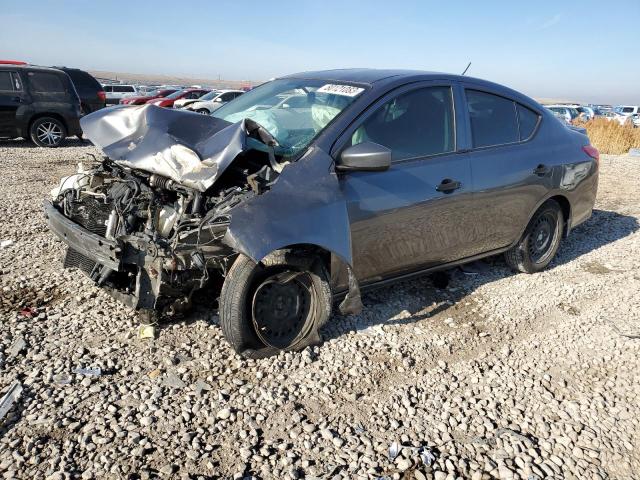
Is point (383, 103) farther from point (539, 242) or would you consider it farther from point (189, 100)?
point (189, 100)

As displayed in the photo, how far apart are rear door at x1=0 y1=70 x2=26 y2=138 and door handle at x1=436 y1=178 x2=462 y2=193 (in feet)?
35.4

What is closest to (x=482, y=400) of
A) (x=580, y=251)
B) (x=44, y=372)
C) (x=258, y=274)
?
(x=258, y=274)

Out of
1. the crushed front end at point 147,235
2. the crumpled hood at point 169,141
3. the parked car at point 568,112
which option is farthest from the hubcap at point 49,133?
the parked car at point 568,112

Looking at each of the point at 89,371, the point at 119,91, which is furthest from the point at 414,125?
the point at 119,91

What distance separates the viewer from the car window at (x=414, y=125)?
3463 millimetres

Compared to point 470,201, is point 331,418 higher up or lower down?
lower down

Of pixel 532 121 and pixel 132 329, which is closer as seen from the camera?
pixel 132 329

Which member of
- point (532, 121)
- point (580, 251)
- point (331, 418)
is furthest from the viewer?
point (580, 251)

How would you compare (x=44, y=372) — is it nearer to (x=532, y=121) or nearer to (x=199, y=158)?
(x=199, y=158)

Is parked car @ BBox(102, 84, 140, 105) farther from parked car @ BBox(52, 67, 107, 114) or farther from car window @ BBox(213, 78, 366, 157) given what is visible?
car window @ BBox(213, 78, 366, 157)

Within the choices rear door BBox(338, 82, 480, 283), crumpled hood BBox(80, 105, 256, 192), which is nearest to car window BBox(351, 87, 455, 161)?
rear door BBox(338, 82, 480, 283)

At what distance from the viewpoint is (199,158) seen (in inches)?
123

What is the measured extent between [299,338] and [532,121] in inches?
117

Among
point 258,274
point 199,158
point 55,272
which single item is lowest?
point 55,272
